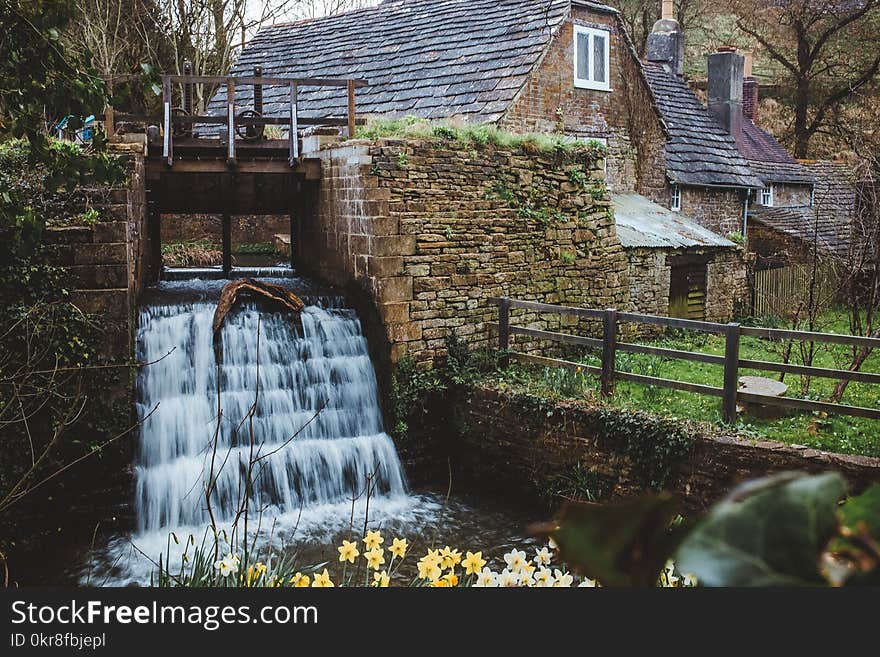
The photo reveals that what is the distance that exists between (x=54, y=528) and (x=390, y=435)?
4236 millimetres

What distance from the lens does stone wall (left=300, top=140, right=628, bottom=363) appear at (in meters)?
11.3

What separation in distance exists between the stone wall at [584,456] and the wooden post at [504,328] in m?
0.99

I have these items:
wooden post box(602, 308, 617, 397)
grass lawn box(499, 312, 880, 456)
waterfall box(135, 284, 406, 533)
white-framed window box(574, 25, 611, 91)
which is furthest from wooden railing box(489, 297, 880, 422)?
white-framed window box(574, 25, 611, 91)

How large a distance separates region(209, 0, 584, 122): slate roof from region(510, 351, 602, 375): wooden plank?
15.7 ft

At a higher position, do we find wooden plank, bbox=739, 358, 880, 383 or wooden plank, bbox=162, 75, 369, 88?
wooden plank, bbox=162, 75, 369, 88

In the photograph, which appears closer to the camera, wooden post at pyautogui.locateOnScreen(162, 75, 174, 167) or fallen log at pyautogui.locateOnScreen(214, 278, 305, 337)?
fallen log at pyautogui.locateOnScreen(214, 278, 305, 337)

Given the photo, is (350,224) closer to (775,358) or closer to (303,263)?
(303,263)

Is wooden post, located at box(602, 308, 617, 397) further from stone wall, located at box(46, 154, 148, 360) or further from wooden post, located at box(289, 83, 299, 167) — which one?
stone wall, located at box(46, 154, 148, 360)

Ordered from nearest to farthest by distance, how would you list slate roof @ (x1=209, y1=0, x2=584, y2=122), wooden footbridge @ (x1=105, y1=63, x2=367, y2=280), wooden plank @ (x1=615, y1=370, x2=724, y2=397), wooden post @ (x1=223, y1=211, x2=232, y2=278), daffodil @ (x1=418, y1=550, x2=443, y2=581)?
daffodil @ (x1=418, y1=550, x2=443, y2=581), wooden plank @ (x1=615, y1=370, x2=724, y2=397), wooden footbridge @ (x1=105, y1=63, x2=367, y2=280), slate roof @ (x1=209, y1=0, x2=584, y2=122), wooden post @ (x1=223, y1=211, x2=232, y2=278)

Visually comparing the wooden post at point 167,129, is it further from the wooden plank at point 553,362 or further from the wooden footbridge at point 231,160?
the wooden plank at point 553,362

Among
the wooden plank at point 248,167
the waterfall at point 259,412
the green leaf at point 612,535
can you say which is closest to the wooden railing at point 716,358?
the waterfall at point 259,412

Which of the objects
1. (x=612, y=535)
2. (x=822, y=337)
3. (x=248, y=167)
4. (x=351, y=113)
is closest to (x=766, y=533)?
(x=612, y=535)

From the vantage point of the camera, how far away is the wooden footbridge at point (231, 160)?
39.8 feet

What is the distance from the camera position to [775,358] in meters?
13.1
